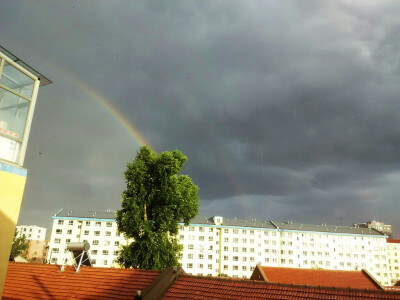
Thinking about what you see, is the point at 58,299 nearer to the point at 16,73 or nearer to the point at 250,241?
the point at 16,73

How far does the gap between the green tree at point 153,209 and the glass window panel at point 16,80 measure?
19.8m

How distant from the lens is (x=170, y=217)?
1221 inches

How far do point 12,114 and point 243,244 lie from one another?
104 meters

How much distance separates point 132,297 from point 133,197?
607 inches

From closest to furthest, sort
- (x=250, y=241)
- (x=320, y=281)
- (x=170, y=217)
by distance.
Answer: (x=170, y=217) → (x=320, y=281) → (x=250, y=241)

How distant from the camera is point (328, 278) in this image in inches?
1591

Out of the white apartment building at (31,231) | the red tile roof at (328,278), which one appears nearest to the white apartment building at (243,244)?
the red tile roof at (328,278)

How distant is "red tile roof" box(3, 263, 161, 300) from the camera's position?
17.3 metres

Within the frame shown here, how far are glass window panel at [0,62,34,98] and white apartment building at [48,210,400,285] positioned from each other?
294 ft

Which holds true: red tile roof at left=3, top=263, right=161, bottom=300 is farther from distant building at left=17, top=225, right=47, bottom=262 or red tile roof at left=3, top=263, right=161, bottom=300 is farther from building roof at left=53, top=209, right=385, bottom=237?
distant building at left=17, top=225, right=47, bottom=262

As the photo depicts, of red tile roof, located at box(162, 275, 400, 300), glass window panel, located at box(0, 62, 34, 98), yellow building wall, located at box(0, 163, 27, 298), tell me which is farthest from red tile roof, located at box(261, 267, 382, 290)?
glass window panel, located at box(0, 62, 34, 98)

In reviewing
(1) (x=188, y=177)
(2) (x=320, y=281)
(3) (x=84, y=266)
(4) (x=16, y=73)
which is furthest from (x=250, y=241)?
(4) (x=16, y=73)

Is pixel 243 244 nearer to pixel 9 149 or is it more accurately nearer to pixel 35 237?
pixel 9 149

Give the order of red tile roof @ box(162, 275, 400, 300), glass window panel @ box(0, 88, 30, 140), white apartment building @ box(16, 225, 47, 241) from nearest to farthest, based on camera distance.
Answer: glass window panel @ box(0, 88, 30, 140) < red tile roof @ box(162, 275, 400, 300) < white apartment building @ box(16, 225, 47, 241)
